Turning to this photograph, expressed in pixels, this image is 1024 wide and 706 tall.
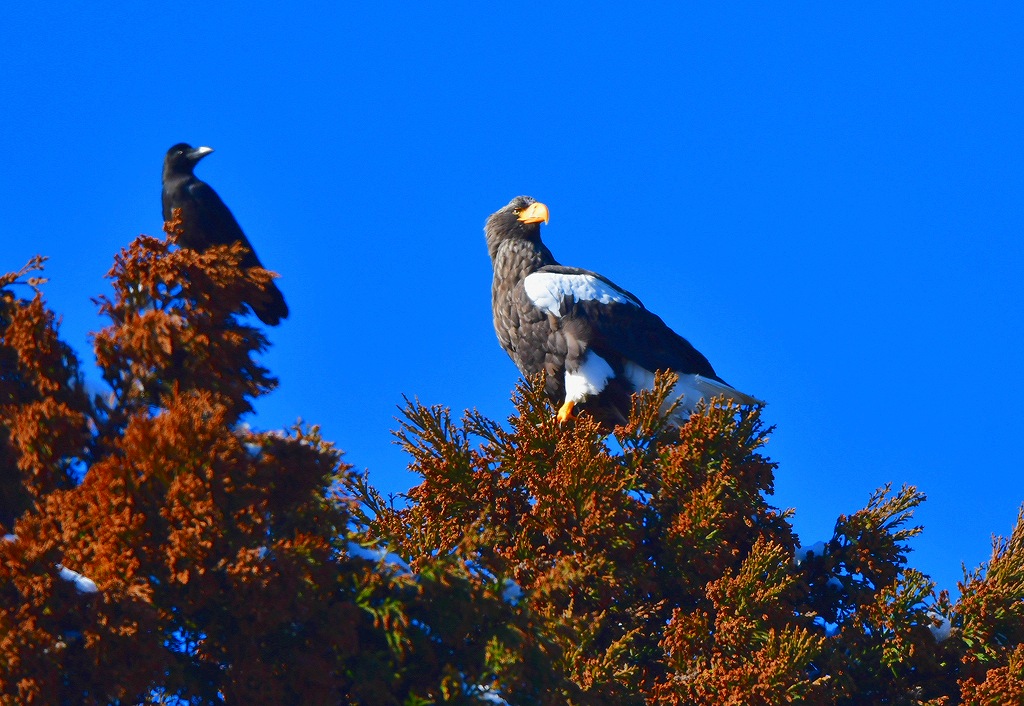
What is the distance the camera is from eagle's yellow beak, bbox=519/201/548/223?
10219 mm

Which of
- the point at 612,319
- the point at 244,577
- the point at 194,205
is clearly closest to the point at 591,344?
the point at 612,319

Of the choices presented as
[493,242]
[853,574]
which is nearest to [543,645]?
[853,574]

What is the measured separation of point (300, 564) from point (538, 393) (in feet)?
9.67

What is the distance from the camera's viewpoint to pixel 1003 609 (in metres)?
6.66

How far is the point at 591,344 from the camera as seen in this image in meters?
9.16

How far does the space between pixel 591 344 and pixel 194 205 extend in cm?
292

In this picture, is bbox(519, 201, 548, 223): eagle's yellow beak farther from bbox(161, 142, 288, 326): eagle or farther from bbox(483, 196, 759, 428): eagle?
bbox(161, 142, 288, 326): eagle

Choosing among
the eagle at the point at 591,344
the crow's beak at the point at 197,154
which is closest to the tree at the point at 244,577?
Result: the eagle at the point at 591,344

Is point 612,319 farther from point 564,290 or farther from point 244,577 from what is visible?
point 244,577

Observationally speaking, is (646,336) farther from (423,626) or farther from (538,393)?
(423,626)

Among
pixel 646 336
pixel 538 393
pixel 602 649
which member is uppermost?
pixel 646 336

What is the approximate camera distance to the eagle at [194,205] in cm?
819

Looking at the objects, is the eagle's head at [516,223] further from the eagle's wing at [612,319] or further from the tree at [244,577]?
the tree at [244,577]

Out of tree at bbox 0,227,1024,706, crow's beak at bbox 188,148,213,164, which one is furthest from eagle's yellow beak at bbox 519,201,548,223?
tree at bbox 0,227,1024,706
